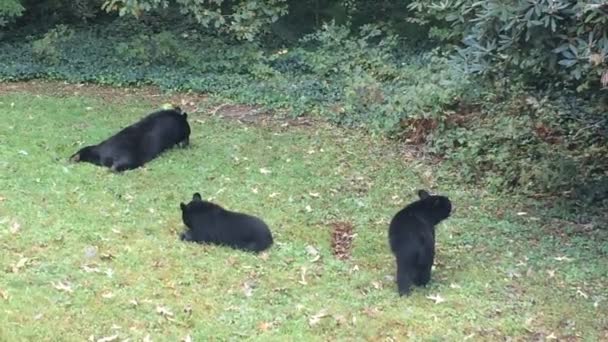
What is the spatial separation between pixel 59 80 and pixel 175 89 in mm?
2153

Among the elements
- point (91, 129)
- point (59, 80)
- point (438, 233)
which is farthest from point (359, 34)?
point (438, 233)

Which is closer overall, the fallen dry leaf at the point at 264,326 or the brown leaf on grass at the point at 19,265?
the fallen dry leaf at the point at 264,326

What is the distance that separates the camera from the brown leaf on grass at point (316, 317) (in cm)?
609

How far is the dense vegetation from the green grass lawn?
35.1 inches

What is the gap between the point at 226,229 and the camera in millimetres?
7348

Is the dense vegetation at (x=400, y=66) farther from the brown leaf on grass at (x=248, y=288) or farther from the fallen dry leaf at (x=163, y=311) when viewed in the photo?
the fallen dry leaf at (x=163, y=311)

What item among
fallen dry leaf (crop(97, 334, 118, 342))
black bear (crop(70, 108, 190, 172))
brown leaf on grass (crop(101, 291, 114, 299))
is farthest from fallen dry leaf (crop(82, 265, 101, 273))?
black bear (crop(70, 108, 190, 172))

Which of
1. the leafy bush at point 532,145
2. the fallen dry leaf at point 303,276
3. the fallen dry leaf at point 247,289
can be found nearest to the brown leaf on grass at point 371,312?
the fallen dry leaf at point 303,276

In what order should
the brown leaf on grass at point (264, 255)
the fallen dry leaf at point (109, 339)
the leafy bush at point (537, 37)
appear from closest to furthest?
the fallen dry leaf at point (109, 339) < the leafy bush at point (537, 37) < the brown leaf on grass at point (264, 255)

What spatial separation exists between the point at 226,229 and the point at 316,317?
4.92 feet

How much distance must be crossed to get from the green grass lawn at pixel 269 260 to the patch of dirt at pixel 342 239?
103 mm

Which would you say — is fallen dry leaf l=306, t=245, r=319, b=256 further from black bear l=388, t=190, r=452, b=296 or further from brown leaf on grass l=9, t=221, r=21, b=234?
brown leaf on grass l=9, t=221, r=21, b=234

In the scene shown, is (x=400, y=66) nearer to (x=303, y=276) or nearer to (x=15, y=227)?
(x=303, y=276)

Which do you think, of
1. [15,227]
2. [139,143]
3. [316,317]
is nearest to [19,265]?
[15,227]
